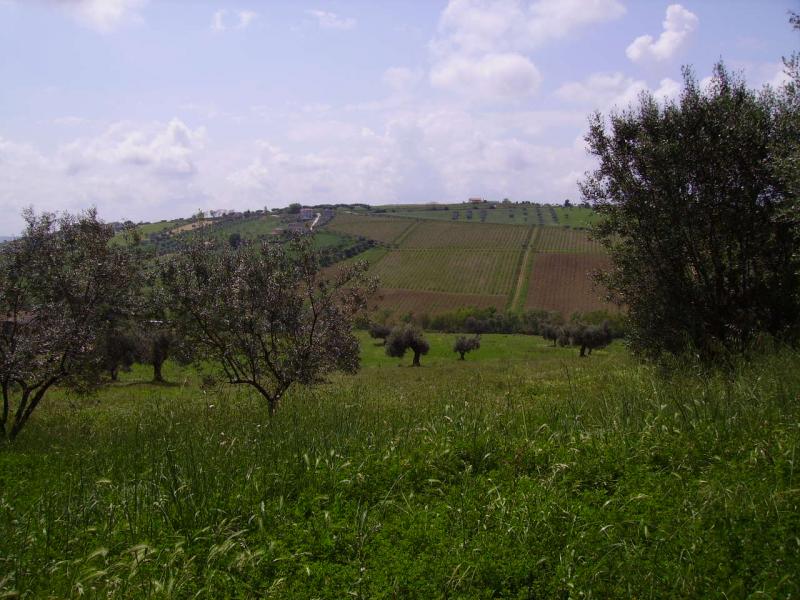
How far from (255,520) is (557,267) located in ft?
351

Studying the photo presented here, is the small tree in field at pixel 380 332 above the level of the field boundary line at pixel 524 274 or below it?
below

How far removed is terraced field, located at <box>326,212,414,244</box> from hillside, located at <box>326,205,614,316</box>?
0.26 metres

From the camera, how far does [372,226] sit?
148625 millimetres

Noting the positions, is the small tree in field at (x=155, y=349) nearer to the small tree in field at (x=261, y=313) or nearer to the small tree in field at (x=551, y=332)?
the small tree in field at (x=261, y=313)

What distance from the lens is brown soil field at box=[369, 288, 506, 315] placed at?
9412cm

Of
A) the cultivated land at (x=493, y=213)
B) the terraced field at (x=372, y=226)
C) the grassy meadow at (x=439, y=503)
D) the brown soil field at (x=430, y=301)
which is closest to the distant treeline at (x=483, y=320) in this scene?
the brown soil field at (x=430, y=301)

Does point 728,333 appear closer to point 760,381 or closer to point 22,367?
point 760,381

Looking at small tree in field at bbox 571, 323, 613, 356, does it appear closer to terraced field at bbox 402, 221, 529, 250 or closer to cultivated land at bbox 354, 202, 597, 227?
terraced field at bbox 402, 221, 529, 250

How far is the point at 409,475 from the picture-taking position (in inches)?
252

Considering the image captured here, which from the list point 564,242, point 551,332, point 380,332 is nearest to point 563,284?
Result: point 564,242

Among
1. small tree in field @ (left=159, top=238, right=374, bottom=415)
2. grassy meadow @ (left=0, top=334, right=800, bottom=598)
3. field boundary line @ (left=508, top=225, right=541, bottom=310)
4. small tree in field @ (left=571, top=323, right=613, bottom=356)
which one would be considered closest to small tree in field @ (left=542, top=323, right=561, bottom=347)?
small tree in field @ (left=571, top=323, right=613, bottom=356)

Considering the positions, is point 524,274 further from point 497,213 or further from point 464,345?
point 497,213

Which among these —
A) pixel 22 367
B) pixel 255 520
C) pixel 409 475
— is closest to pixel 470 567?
pixel 409 475

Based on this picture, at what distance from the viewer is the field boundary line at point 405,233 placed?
133863 millimetres
